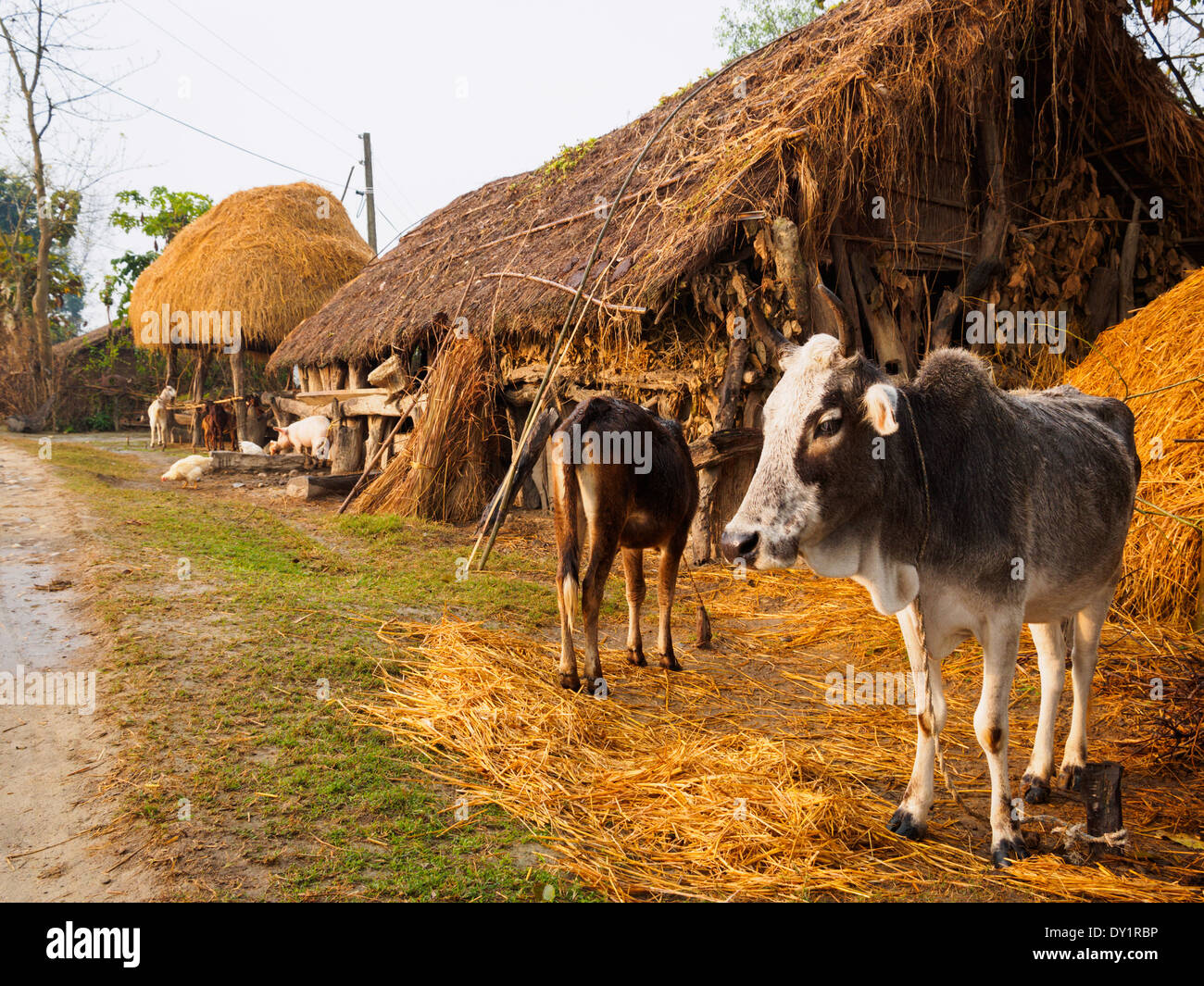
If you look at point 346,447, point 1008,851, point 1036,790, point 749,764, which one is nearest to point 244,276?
point 346,447

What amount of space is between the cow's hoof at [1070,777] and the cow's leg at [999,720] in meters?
0.78

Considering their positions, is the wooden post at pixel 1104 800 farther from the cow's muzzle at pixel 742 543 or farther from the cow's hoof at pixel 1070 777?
the cow's muzzle at pixel 742 543

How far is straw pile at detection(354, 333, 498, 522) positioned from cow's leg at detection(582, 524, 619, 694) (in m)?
5.53

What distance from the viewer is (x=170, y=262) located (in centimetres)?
1977

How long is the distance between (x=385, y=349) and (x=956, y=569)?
11403 mm

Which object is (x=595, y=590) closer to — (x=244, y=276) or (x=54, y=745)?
(x=54, y=745)

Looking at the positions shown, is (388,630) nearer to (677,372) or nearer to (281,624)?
(281,624)

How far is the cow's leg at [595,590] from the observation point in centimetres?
471

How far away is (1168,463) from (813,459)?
3949 millimetres

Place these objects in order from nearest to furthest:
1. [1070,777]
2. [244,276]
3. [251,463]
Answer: [1070,777], [251,463], [244,276]

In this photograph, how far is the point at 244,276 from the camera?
60.8 ft
